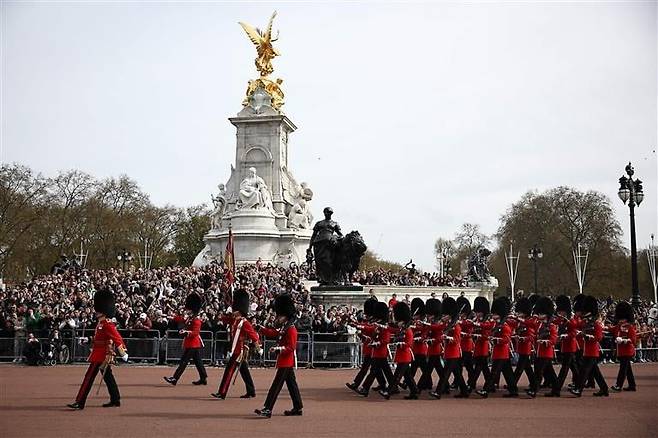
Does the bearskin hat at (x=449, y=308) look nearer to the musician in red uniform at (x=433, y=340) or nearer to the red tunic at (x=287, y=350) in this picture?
the musician in red uniform at (x=433, y=340)

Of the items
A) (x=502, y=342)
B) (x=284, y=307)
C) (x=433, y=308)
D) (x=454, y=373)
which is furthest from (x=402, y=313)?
(x=284, y=307)

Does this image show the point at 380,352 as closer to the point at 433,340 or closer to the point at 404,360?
the point at 404,360

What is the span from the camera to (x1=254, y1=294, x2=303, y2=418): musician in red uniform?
11.3 m

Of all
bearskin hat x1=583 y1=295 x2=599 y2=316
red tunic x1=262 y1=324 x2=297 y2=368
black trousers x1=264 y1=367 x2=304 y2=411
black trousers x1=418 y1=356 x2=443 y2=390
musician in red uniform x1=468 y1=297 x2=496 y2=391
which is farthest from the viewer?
bearskin hat x1=583 y1=295 x2=599 y2=316

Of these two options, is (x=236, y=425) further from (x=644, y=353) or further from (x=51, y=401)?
(x=644, y=353)

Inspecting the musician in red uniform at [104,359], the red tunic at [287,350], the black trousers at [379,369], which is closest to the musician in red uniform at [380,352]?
the black trousers at [379,369]

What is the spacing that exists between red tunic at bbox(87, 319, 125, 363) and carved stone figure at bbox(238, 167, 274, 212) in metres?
33.6

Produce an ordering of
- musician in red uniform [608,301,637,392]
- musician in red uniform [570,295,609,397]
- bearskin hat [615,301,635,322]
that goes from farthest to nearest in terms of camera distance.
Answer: bearskin hat [615,301,635,322] → musician in red uniform [608,301,637,392] → musician in red uniform [570,295,609,397]

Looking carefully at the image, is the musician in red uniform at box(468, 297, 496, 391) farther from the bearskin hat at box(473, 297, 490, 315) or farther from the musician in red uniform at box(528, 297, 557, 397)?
the musician in red uniform at box(528, 297, 557, 397)

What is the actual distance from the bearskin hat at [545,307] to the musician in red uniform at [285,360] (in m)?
5.80

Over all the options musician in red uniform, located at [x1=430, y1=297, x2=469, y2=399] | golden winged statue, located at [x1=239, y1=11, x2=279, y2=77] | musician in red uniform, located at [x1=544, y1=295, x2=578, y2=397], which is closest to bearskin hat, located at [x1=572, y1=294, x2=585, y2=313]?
musician in red uniform, located at [x1=544, y1=295, x2=578, y2=397]

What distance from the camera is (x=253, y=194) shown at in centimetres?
4581

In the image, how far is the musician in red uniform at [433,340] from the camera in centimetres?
1427

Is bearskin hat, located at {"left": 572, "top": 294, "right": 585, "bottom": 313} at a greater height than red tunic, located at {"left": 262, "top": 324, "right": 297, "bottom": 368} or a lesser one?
greater
